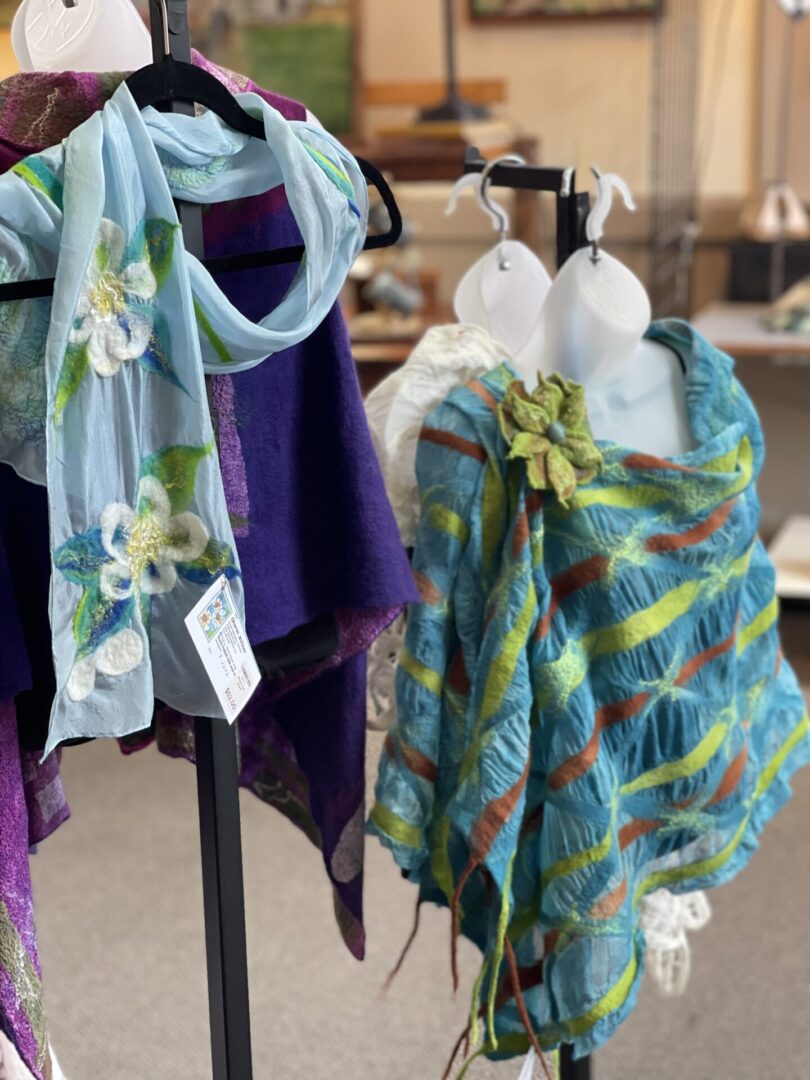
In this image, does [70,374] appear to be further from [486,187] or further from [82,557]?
[486,187]

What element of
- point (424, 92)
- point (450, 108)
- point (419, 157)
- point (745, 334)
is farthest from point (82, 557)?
point (424, 92)

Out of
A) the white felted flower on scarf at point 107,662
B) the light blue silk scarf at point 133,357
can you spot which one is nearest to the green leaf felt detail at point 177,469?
the light blue silk scarf at point 133,357

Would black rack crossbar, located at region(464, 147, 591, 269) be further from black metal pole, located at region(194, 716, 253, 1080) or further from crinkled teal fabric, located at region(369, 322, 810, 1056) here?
black metal pole, located at region(194, 716, 253, 1080)

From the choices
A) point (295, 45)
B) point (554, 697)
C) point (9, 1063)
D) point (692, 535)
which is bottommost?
point (9, 1063)

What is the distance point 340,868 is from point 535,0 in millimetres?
3284

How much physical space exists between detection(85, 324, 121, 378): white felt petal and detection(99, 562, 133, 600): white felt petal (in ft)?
0.44

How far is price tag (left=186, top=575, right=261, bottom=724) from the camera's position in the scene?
0.95m

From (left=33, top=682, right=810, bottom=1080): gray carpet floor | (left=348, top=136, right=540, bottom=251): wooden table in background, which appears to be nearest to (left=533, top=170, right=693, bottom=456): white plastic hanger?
(left=33, top=682, right=810, bottom=1080): gray carpet floor

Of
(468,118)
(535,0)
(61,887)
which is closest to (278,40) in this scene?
(535,0)

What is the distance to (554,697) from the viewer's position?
1216 mm

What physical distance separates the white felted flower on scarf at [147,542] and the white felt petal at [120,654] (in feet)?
0.10

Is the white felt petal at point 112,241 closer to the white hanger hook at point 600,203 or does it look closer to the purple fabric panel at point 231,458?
the purple fabric panel at point 231,458

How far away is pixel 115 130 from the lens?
879mm

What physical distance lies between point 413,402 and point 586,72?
9.83ft
